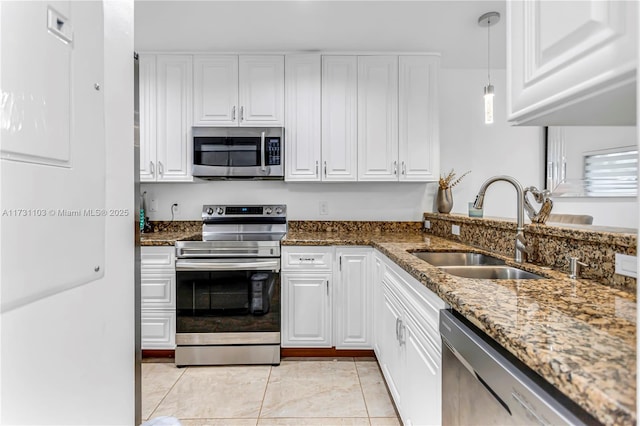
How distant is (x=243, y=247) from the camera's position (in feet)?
8.20

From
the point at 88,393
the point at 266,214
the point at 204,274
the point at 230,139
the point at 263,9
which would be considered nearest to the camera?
the point at 88,393

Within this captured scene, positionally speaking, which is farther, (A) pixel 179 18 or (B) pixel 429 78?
(B) pixel 429 78

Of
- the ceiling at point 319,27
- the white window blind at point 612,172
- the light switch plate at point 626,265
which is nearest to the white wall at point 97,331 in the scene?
the light switch plate at point 626,265

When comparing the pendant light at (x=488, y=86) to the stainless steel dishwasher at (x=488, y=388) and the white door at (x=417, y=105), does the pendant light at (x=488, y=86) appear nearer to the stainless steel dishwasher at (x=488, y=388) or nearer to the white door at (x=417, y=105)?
the white door at (x=417, y=105)

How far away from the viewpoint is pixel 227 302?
8.20 ft

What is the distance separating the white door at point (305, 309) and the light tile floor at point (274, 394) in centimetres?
17

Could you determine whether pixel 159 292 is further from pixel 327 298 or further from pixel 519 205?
pixel 519 205

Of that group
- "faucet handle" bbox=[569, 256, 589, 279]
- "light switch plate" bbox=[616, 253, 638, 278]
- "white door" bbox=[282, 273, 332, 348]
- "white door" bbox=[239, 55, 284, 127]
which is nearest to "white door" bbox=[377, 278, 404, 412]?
"white door" bbox=[282, 273, 332, 348]

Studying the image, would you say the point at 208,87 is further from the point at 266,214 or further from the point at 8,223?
the point at 8,223

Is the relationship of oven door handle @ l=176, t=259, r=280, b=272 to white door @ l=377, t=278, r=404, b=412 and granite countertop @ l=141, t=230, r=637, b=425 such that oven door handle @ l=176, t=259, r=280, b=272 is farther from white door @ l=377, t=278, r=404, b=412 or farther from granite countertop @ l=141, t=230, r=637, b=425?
granite countertop @ l=141, t=230, r=637, b=425

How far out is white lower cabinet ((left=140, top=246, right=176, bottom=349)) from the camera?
2555 millimetres

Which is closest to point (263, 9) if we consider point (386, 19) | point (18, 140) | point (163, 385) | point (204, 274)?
point (386, 19)

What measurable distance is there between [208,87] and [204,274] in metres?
1.48

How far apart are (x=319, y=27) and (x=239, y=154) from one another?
3.58 feet
